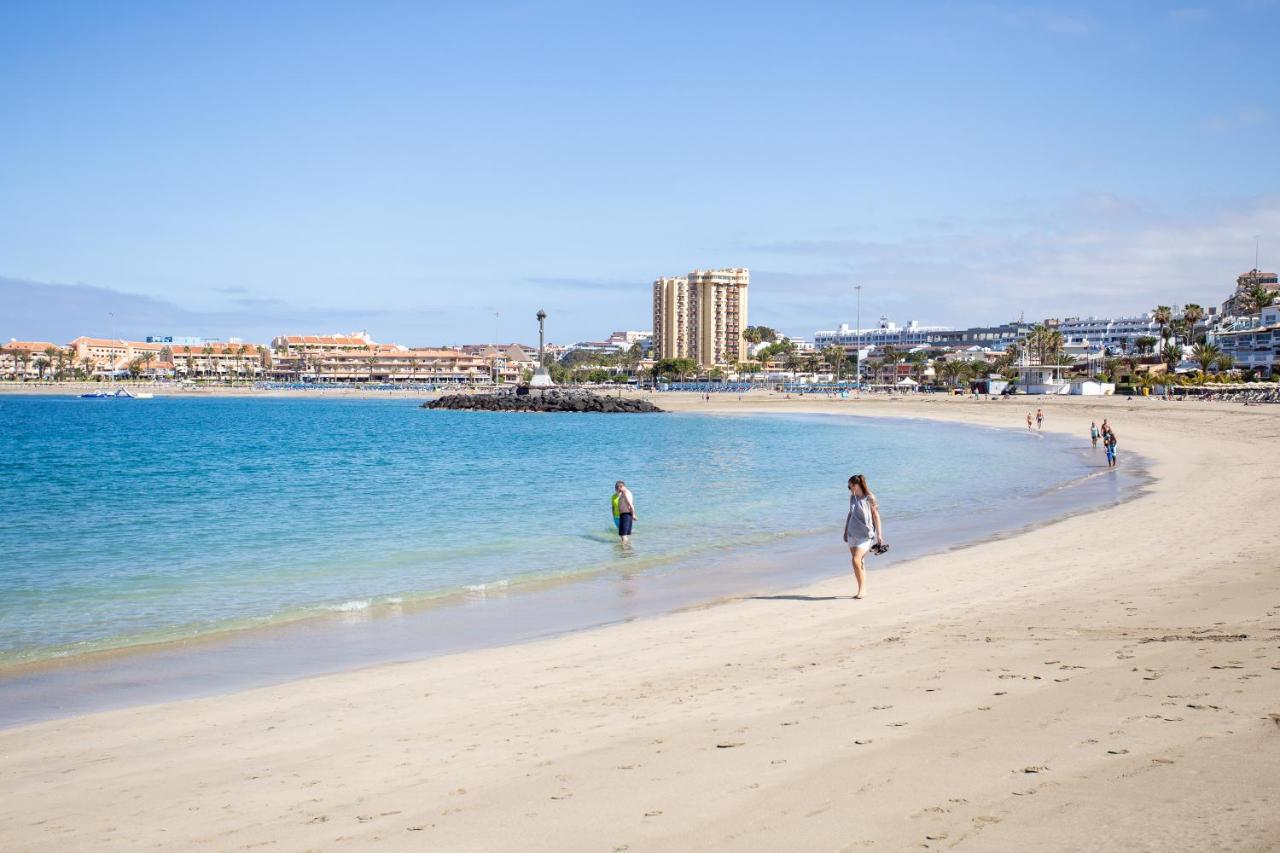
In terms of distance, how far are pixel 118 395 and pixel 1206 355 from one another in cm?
15630

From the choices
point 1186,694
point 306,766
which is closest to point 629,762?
point 306,766

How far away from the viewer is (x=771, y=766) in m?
5.63

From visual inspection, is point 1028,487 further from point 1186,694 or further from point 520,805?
point 520,805

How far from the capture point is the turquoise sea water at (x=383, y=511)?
560 inches

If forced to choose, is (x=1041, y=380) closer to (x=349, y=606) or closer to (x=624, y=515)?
(x=624, y=515)

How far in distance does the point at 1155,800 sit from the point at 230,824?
4988 mm

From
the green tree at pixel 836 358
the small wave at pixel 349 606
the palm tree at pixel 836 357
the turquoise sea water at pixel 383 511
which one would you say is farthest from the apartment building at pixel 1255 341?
the small wave at pixel 349 606

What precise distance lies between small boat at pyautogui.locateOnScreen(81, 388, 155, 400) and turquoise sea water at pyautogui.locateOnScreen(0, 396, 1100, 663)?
105522 millimetres

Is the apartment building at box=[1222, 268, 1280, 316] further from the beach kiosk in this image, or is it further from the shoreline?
the shoreline

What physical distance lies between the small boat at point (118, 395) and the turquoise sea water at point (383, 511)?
105522 millimetres

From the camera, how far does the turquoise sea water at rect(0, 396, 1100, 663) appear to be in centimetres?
1422

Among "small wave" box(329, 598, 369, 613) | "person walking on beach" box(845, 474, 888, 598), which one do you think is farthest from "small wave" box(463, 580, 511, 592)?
"person walking on beach" box(845, 474, 888, 598)

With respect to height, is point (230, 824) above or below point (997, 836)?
below

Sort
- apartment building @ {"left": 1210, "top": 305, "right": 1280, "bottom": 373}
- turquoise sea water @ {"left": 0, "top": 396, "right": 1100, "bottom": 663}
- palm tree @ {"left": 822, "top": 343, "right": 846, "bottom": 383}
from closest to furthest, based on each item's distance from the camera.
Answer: turquoise sea water @ {"left": 0, "top": 396, "right": 1100, "bottom": 663} < apartment building @ {"left": 1210, "top": 305, "right": 1280, "bottom": 373} < palm tree @ {"left": 822, "top": 343, "right": 846, "bottom": 383}
